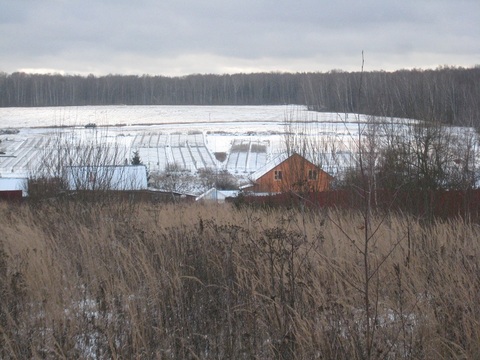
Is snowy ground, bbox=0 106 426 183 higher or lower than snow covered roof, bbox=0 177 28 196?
higher

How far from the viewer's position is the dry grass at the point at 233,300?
12.9 feet

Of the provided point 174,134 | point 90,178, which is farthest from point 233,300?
point 174,134

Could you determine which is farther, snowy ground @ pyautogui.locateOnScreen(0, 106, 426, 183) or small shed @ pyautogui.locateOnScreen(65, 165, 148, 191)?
snowy ground @ pyautogui.locateOnScreen(0, 106, 426, 183)

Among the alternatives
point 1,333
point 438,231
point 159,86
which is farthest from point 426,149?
point 159,86

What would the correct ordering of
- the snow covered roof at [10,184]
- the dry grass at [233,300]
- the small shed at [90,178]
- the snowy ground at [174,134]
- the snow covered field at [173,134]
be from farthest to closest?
the snow covered field at [173,134] → the snowy ground at [174,134] → the snow covered roof at [10,184] → the small shed at [90,178] → the dry grass at [233,300]

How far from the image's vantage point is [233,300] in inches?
187

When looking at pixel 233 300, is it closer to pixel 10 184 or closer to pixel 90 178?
pixel 90 178

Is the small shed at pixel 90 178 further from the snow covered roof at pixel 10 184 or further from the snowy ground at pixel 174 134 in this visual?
the snowy ground at pixel 174 134

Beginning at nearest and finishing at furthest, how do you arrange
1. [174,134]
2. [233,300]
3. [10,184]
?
1. [233,300]
2. [10,184]
3. [174,134]

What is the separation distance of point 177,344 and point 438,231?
181 inches

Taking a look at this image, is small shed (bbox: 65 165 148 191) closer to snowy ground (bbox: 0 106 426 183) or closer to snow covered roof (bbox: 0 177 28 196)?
snow covered roof (bbox: 0 177 28 196)

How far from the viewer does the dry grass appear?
3.94m

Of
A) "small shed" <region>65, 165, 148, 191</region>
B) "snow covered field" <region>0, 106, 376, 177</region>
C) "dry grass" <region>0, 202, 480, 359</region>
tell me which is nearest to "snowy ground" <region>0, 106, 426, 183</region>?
"snow covered field" <region>0, 106, 376, 177</region>

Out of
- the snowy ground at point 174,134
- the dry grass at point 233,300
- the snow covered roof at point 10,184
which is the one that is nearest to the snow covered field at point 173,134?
the snowy ground at point 174,134
